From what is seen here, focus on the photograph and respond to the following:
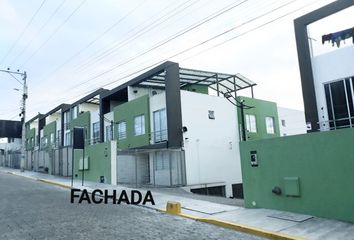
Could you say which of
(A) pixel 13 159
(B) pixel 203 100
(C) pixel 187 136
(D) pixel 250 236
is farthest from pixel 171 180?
(A) pixel 13 159

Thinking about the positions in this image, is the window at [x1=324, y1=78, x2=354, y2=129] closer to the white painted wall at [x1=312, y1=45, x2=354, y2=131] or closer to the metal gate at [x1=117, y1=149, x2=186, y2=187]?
the white painted wall at [x1=312, y1=45, x2=354, y2=131]

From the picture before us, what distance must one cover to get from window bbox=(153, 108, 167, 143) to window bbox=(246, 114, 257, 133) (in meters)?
8.03

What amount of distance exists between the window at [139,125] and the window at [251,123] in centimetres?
871

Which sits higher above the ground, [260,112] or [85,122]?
[85,122]

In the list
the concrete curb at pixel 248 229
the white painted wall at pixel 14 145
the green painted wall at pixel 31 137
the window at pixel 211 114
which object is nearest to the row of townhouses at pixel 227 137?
the window at pixel 211 114

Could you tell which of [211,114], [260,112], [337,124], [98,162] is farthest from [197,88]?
[337,124]

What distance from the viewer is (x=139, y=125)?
82.0 ft

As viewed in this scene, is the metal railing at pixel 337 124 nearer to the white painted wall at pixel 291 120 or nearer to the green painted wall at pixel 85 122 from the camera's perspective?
the green painted wall at pixel 85 122

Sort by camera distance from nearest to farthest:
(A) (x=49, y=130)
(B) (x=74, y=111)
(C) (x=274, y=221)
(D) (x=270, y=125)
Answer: (C) (x=274, y=221), (D) (x=270, y=125), (B) (x=74, y=111), (A) (x=49, y=130)

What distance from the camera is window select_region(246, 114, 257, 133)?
27.6m

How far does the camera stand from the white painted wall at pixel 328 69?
44.2 ft

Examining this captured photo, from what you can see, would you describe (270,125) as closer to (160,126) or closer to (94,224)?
(160,126)

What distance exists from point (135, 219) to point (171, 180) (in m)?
12.2

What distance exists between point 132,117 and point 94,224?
17.0 meters
